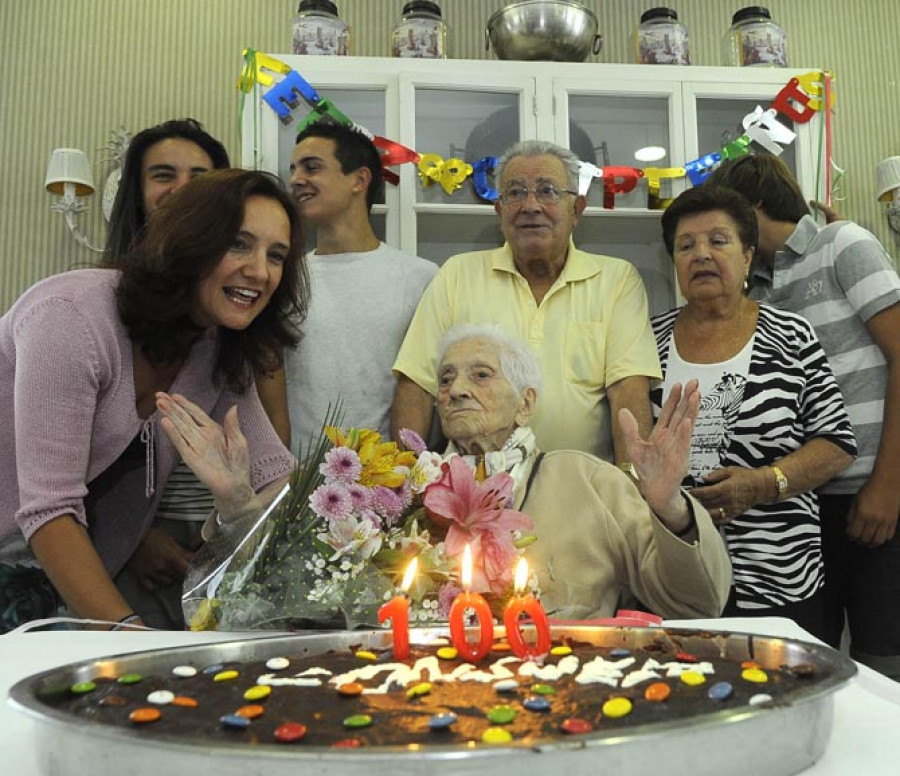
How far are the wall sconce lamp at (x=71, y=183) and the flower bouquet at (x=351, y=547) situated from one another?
2622 mm

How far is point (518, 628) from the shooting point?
0.94m

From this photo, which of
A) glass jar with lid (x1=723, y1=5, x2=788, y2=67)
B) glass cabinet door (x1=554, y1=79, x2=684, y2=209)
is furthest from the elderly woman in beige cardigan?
glass jar with lid (x1=723, y1=5, x2=788, y2=67)

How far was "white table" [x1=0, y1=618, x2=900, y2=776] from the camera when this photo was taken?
2.28ft

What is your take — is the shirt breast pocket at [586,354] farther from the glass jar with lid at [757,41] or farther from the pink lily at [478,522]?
the glass jar with lid at [757,41]

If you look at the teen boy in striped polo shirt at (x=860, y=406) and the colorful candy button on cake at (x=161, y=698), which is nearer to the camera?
the colorful candy button on cake at (x=161, y=698)

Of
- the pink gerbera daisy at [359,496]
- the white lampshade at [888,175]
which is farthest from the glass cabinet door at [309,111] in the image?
the white lampshade at [888,175]

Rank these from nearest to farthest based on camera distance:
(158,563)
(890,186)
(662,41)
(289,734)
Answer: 1. (289,734)
2. (158,563)
3. (662,41)
4. (890,186)

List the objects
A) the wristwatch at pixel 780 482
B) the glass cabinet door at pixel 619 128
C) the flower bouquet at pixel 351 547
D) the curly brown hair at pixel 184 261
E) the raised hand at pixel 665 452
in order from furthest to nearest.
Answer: the glass cabinet door at pixel 619 128
the wristwatch at pixel 780 482
the curly brown hair at pixel 184 261
the raised hand at pixel 665 452
the flower bouquet at pixel 351 547

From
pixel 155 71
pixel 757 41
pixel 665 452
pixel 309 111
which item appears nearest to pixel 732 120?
pixel 757 41

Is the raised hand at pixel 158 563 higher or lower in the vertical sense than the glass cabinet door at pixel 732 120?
lower

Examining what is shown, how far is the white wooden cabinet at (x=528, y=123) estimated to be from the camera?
303cm

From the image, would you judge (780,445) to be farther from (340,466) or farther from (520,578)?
(520,578)

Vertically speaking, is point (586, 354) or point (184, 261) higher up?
point (184, 261)

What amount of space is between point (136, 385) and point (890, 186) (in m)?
3.13
